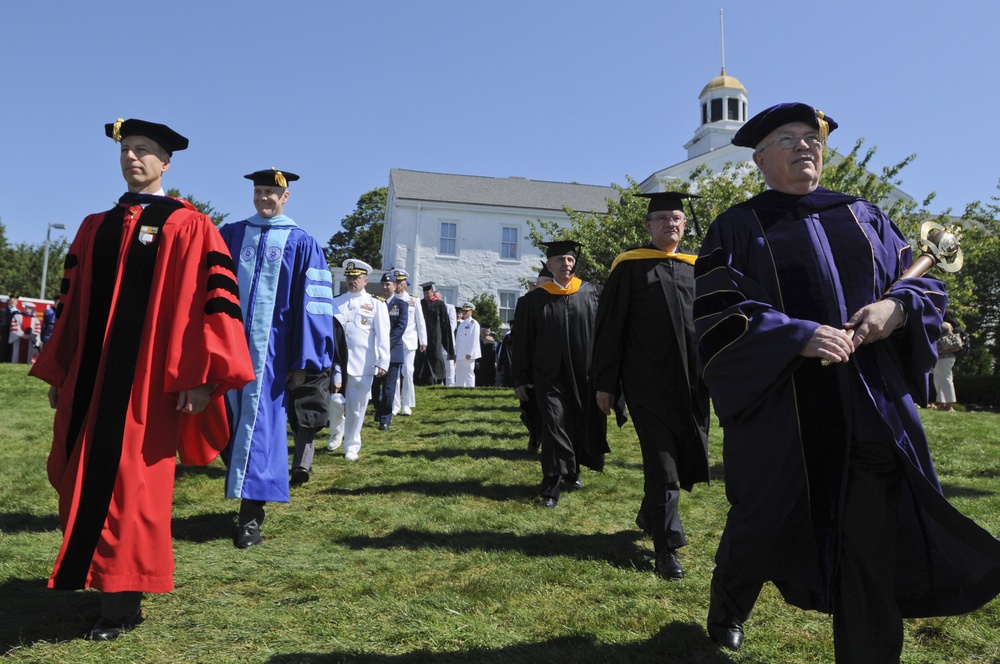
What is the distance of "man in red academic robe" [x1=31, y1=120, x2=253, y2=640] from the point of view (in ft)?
11.2

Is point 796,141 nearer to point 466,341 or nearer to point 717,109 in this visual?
point 466,341

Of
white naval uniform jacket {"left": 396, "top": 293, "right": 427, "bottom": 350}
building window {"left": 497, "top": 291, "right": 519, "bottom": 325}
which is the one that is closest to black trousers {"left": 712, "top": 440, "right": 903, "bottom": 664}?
white naval uniform jacket {"left": 396, "top": 293, "right": 427, "bottom": 350}

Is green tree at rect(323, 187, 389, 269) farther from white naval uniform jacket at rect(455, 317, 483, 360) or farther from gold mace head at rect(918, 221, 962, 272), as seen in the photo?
gold mace head at rect(918, 221, 962, 272)

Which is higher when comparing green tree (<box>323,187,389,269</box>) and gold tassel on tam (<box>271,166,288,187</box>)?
green tree (<box>323,187,389,269</box>)

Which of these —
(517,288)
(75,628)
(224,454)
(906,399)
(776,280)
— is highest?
(517,288)

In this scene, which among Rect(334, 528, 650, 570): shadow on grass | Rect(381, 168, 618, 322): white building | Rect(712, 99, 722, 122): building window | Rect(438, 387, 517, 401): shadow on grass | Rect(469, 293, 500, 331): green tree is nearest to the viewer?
Rect(334, 528, 650, 570): shadow on grass

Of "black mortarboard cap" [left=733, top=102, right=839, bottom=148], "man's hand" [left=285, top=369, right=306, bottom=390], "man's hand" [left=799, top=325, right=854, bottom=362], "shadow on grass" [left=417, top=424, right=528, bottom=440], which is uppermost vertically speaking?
"black mortarboard cap" [left=733, top=102, right=839, bottom=148]

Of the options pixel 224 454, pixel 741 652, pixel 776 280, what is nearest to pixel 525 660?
pixel 741 652

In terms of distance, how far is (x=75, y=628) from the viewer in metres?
3.52

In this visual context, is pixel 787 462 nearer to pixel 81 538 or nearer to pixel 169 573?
pixel 169 573

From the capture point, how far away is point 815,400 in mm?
2861

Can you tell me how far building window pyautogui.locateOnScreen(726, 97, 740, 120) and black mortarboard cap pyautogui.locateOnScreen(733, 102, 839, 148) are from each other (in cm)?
4093

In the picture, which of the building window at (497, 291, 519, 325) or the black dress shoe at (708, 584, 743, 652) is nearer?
the black dress shoe at (708, 584, 743, 652)

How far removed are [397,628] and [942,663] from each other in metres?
2.26
